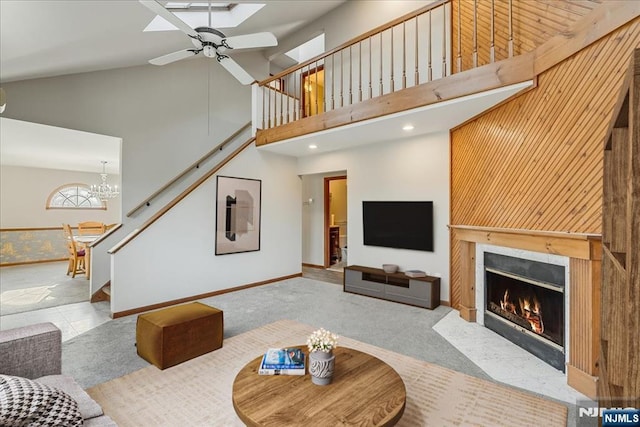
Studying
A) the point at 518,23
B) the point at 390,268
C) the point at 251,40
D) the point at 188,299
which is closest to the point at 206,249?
the point at 188,299

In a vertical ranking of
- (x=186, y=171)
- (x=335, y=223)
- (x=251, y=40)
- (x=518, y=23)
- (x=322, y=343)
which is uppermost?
(x=518, y=23)

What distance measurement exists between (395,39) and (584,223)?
14.0 feet

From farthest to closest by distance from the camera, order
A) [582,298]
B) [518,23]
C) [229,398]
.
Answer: [518,23], [582,298], [229,398]

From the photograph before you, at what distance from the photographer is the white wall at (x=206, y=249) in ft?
13.5

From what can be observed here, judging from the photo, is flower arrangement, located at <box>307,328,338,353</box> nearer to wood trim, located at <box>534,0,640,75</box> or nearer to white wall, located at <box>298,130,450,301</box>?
wood trim, located at <box>534,0,640,75</box>

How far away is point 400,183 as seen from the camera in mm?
5035

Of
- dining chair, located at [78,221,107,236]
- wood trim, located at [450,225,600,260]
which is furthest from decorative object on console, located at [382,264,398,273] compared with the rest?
dining chair, located at [78,221,107,236]

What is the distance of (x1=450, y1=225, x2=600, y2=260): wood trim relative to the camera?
7.57 feet

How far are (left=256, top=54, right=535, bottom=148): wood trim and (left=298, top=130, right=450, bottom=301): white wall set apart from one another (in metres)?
1.17

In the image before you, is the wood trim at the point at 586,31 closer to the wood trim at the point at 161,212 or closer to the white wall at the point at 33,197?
the wood trim at the point at 161,212

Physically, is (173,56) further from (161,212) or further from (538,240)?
(538,240)

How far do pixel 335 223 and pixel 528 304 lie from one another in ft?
19.3

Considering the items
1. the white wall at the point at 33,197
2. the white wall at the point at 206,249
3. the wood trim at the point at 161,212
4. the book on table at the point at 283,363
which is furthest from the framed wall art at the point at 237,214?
the white wall at the point at 33,197

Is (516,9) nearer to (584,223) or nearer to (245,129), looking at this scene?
(584,223)
